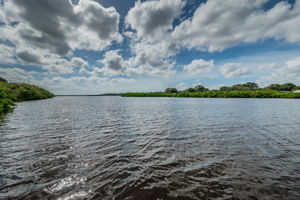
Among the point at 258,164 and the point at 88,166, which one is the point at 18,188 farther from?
the point at 258,164

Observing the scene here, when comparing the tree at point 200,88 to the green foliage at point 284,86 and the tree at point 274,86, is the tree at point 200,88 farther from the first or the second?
the green foliage at point 284,86

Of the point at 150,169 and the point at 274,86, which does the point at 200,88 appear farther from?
the point at 150,169

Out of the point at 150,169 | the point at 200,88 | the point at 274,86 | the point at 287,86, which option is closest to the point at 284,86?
the point at 287,86

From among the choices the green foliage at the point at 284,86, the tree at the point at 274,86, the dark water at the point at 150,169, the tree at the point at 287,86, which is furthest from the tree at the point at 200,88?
the dark water at the point at 150,169

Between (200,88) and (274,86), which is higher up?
(274,86)

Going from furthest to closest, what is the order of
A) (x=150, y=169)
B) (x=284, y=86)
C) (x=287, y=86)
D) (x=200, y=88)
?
(x=200, y=88) → (x=284, y=86) → (x=287, y=86) → (x=150, y=169)

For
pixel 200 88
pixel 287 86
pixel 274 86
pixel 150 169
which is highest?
pixel 274 86

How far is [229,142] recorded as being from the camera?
9.37 m

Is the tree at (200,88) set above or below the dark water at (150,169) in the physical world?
above

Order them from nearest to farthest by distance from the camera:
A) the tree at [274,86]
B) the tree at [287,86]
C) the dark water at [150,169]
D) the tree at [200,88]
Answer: the dark water at [150,169], the tree at [287,86], the tree at [274,86], the tree at [200,88]

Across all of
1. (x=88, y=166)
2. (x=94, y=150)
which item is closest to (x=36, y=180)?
(x=88, y=166)

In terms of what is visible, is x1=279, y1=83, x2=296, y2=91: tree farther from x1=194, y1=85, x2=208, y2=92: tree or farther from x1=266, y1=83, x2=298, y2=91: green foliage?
x1=194, y1=85, x2=208, y2=92: tree

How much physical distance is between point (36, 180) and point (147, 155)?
194 inches

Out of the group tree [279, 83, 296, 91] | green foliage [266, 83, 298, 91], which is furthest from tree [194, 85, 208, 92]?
tree [279, 83, 296, 91]
